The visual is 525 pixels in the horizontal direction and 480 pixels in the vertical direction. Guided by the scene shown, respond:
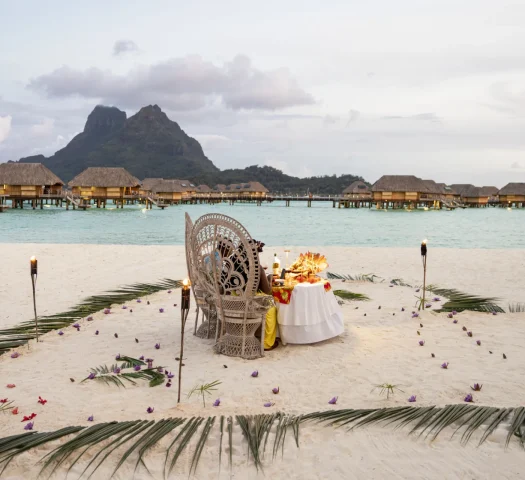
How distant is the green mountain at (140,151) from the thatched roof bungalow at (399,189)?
86.6 metres

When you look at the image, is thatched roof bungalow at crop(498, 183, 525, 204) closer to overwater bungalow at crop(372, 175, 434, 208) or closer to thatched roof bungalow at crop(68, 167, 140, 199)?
overwater bungalow at crop(372, 175, 434, 208)

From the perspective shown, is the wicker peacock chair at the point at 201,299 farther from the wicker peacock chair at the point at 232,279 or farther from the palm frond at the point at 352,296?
the palm frond at the point at 352,296

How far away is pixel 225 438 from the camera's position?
341 centimetres

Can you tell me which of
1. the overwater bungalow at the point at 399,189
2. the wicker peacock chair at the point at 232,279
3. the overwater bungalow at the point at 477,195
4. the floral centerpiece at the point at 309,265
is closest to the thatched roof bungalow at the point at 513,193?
the overwater bungalow at the point at 477,195

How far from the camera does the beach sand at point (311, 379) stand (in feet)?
10.2

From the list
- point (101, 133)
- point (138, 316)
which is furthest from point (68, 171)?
point (138, 316)

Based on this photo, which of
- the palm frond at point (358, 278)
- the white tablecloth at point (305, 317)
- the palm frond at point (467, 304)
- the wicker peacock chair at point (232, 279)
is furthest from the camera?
the palm frond at point (358, 278)

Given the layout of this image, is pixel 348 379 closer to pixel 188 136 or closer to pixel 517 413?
pixel 517 413

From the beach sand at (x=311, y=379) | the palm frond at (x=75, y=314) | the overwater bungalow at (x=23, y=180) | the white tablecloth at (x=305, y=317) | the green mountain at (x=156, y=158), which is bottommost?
the palm frond at (x=75, y=314)

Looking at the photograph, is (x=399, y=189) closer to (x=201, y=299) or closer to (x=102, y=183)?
(x=102, y=183)

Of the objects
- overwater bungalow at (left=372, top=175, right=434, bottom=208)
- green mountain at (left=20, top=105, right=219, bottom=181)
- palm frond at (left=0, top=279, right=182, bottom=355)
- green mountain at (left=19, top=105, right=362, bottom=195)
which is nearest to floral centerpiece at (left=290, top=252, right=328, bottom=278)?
palm frond at (left=0, top=279, right=182, bottom=355)

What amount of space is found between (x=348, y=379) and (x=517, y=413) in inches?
59.9

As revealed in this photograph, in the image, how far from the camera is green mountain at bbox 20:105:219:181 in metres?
156

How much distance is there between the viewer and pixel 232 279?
206 inches
